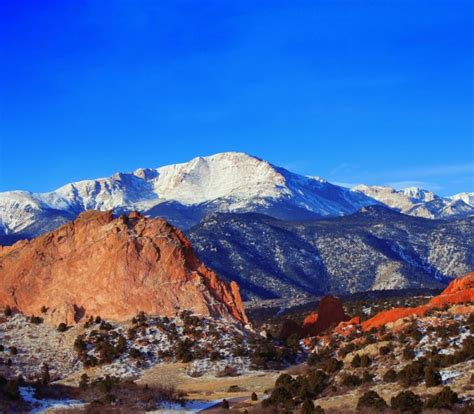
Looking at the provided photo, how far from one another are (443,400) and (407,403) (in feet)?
5.59

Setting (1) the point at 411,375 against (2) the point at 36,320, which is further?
(2) the point at 36,320

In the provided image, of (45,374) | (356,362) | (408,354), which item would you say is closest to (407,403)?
(408,354)

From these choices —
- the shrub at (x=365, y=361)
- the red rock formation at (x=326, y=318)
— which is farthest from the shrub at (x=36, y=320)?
the shrub at (x=365, y=361)

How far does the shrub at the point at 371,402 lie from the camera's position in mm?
40125

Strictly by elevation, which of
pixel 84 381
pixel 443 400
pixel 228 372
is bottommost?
pixel 443 400

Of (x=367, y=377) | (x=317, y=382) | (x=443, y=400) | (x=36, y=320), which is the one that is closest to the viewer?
(x=443, y=400)

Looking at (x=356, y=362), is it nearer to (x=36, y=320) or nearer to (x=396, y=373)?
(x=396, y=373)

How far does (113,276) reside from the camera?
73.0 m

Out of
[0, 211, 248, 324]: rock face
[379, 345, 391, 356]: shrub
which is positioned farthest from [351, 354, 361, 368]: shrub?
[0, 211, 248, 324]: rock face

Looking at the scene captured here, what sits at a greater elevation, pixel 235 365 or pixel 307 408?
pixel 235 365

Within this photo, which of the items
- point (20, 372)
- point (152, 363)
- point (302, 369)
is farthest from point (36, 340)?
point (302, 369)

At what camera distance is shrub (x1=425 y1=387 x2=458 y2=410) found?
3878 centimetres

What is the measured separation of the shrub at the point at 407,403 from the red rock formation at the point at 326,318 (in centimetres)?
5033

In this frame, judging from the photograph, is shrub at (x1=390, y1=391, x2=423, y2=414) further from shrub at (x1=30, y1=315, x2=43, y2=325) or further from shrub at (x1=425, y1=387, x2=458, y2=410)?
shrub at (x1=30, y1=315, x2=43, y2=325)
